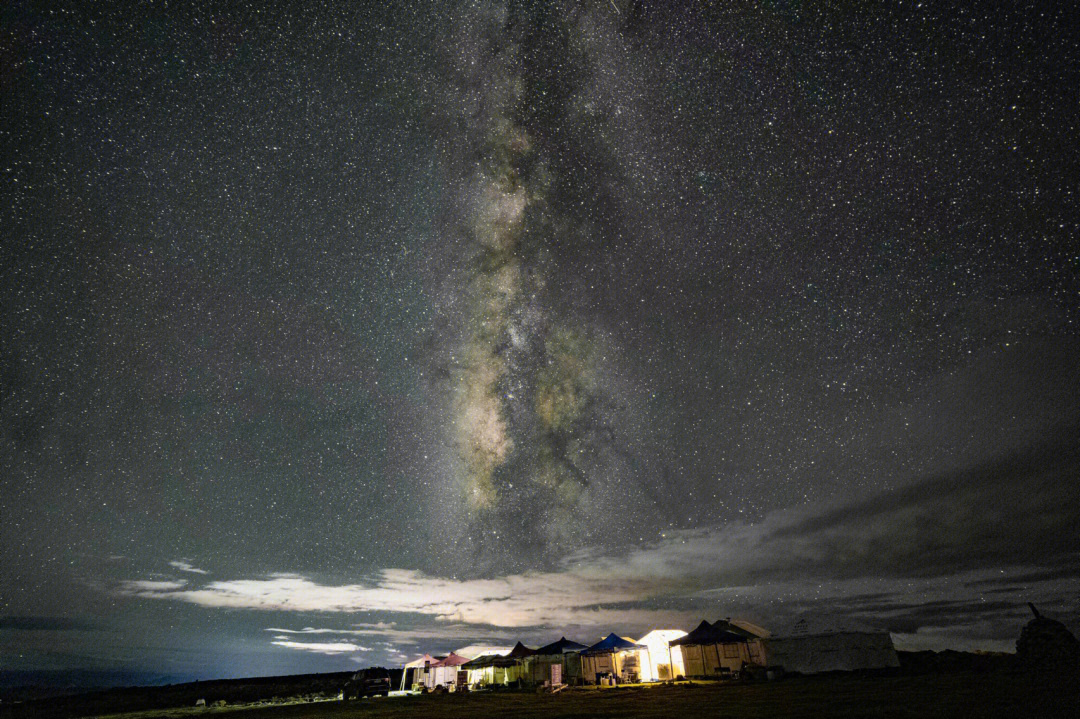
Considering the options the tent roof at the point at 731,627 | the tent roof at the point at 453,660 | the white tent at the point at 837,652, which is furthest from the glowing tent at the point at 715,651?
the tent roof at the point at 453,660

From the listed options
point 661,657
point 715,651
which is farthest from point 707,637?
point 661,657

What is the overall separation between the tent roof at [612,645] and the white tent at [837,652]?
8540 mm

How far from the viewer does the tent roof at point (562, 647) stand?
3928 cm

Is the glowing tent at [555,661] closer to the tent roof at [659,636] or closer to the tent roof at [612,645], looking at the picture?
the tent roof at [612,645]

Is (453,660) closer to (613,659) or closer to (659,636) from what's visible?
(613,659)

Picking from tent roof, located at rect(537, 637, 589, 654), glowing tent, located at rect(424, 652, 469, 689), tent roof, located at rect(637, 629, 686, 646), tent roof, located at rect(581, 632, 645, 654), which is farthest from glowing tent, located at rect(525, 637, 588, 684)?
glowing tent, located at rect(424, 652, 469, 689)

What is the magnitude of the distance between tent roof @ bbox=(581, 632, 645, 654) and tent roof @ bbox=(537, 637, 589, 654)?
4.19m

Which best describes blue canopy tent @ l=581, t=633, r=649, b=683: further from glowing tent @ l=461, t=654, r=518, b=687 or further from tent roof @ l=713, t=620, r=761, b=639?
glowing tent @ l=461, t=654, r=518, b=687

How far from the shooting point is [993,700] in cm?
1199

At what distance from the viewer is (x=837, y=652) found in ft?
96.5

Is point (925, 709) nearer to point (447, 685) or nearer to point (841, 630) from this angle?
point (841, 630)

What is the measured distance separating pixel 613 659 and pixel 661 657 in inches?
128

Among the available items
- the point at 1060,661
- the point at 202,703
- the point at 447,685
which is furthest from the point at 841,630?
the point at 202,703

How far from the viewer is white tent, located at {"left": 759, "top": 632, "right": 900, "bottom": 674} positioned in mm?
29062
